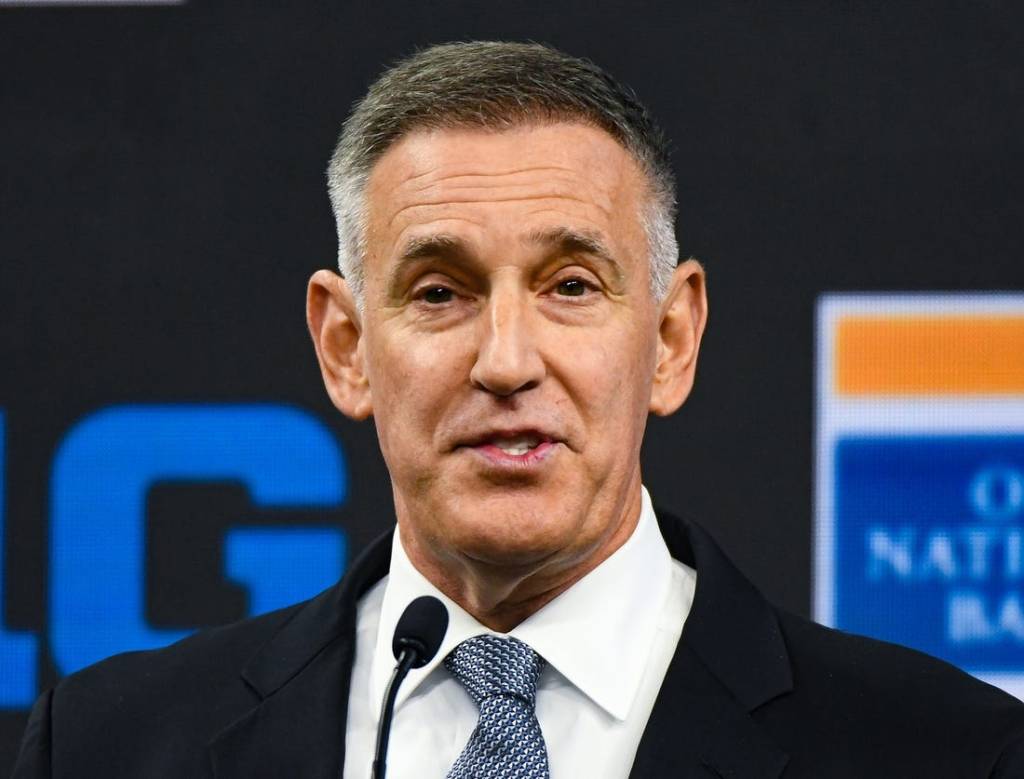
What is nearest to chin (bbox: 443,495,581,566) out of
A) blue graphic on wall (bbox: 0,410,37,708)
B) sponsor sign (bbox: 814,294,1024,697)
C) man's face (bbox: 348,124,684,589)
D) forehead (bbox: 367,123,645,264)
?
man's face (bbox: 348,124,684,589)

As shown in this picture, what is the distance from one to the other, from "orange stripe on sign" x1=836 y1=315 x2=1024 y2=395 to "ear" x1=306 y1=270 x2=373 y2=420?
3.83 ft

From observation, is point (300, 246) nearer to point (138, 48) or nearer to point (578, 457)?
point (138, 48)

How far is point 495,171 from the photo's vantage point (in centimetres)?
221

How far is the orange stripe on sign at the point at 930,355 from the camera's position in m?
3.23

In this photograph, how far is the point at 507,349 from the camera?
6.87 feet

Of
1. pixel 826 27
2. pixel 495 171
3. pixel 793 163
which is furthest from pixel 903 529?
pixel 495 171

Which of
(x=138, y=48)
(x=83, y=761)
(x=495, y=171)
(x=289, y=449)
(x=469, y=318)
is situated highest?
(x=138, y=48)

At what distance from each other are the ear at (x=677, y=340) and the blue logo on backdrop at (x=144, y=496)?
109cm

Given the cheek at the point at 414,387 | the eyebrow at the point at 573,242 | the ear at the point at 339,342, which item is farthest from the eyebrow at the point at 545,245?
the ear at the point at 339,342

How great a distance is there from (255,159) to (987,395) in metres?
1.43

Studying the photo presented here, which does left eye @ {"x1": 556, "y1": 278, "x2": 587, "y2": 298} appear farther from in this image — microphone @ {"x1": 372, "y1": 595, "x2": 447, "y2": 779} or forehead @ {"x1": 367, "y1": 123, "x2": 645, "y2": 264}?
microphone @ {"x1": 372, "y1": 595, "x2": 447, "y2": 779}

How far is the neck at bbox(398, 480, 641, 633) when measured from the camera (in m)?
2.23

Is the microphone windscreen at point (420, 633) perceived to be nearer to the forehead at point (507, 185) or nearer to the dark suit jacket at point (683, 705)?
the dark suit jacket at point (683, 705)

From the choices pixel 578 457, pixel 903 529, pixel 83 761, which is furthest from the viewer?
pixel 903 529
